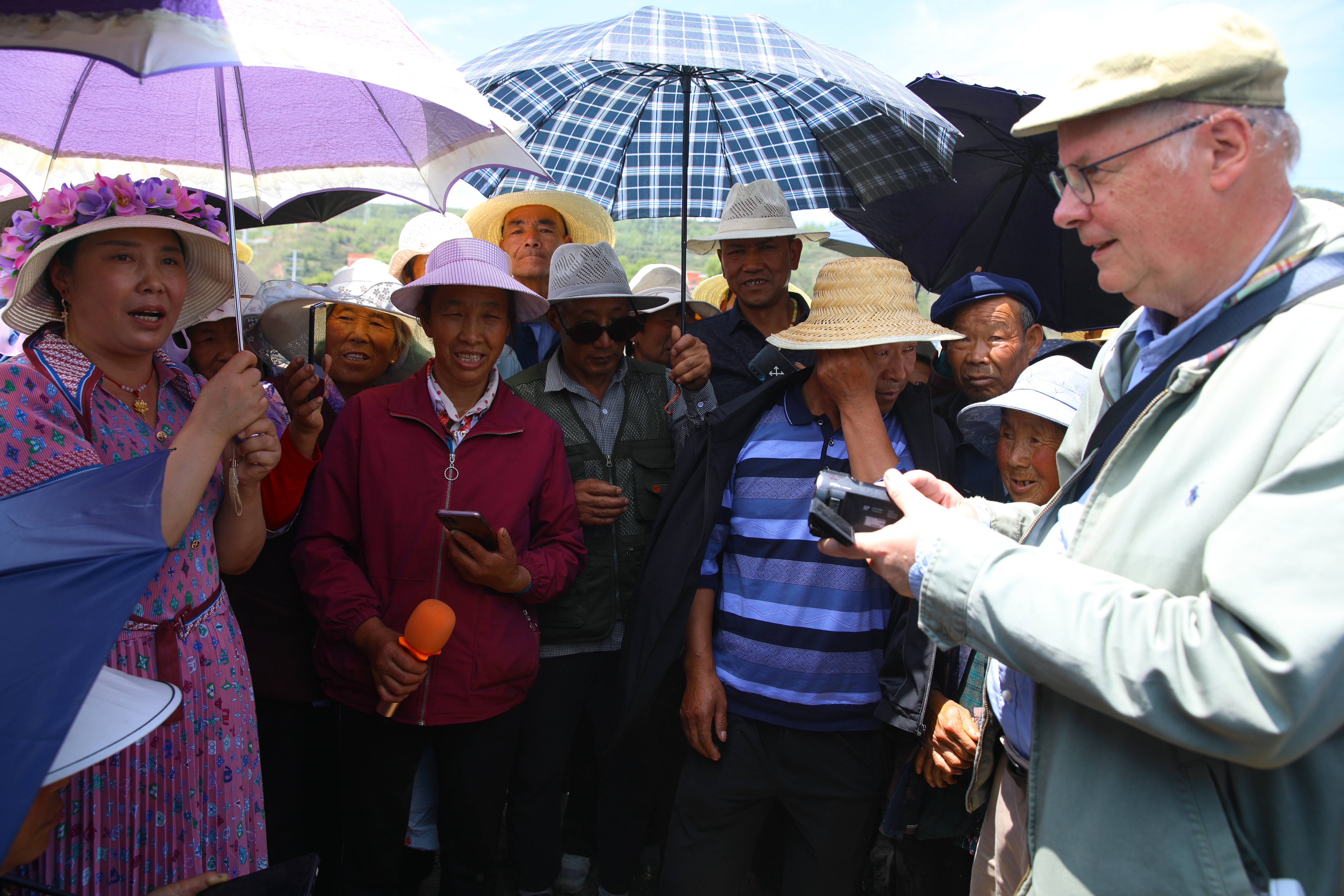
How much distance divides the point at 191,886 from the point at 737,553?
5.58 feet

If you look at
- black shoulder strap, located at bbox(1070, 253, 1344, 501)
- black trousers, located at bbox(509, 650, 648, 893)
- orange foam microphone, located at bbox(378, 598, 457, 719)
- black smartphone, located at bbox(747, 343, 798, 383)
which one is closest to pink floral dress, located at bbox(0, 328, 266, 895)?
orange foam microphone, located at bbox(378, 598, 457, 719)

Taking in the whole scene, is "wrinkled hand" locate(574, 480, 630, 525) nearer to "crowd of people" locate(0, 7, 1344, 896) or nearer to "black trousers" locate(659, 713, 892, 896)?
"crowd of people" locate(0, 7, 1344, 896)

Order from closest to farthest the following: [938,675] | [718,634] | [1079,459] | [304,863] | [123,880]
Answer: [304,863] → [1079,459] → [123,880] → [938,675] → [718,634]

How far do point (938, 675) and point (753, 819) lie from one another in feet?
2.56

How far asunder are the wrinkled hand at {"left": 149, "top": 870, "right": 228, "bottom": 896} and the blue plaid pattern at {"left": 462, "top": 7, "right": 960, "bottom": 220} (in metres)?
2.51

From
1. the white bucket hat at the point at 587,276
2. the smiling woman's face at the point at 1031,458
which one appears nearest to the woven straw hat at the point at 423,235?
the white bucket hat at the point at 587,276

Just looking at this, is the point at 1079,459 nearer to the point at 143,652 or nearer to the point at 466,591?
the point at 466,591

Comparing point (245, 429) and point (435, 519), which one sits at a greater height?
point (245, 429)

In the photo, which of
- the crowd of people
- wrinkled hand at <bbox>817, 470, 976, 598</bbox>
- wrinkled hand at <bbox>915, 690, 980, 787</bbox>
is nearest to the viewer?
the crowd of people

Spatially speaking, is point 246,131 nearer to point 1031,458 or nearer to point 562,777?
point 562,777

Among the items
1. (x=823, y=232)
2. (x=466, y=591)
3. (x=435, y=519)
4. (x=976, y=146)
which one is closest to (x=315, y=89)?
(x=435, y=519)

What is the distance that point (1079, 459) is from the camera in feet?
5.93

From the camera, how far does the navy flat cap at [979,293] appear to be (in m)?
3.44

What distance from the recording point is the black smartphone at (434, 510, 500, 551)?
8.13 feet
